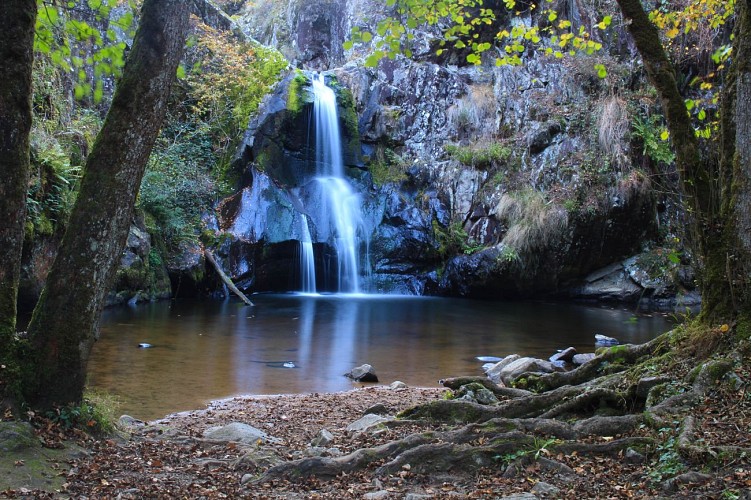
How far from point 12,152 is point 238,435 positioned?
3081 millimetres

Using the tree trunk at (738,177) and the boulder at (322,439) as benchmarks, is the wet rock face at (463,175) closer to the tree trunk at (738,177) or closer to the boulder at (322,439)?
the tree trunk at (738,177)

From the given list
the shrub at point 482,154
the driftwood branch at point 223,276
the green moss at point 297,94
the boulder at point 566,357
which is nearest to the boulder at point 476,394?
the boulder at point 566,357

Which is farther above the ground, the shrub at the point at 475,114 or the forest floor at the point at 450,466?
the shrub at the point at 475,114

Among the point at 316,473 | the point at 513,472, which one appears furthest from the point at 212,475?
the point at 513,472

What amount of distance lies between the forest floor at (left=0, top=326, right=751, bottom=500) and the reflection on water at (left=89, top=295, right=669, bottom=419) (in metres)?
3.12

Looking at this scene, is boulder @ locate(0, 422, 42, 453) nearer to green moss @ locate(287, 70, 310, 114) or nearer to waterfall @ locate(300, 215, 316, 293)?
waterfall @ locate(300, 215, 316, 293)

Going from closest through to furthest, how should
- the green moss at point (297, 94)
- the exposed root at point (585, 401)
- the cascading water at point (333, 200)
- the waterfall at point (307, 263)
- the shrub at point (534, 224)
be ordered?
the exposed root at point (585, 401)
the shrub at point (534, 224)
the waterfall at point (307, 263)
the cascading water at point (333, 200)
the green moss at point (297, 94)

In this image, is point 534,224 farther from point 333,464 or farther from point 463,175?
point 333,464

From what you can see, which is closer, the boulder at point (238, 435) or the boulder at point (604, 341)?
the boulder at point (238, 435)

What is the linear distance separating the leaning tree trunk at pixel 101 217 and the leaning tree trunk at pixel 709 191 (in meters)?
4.10

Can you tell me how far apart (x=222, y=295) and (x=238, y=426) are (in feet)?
45.5

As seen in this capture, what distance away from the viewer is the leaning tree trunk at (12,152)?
4.02m

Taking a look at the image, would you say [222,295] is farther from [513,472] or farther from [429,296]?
[513,472]

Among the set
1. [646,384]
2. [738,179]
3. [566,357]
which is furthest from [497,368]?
[738,179]
